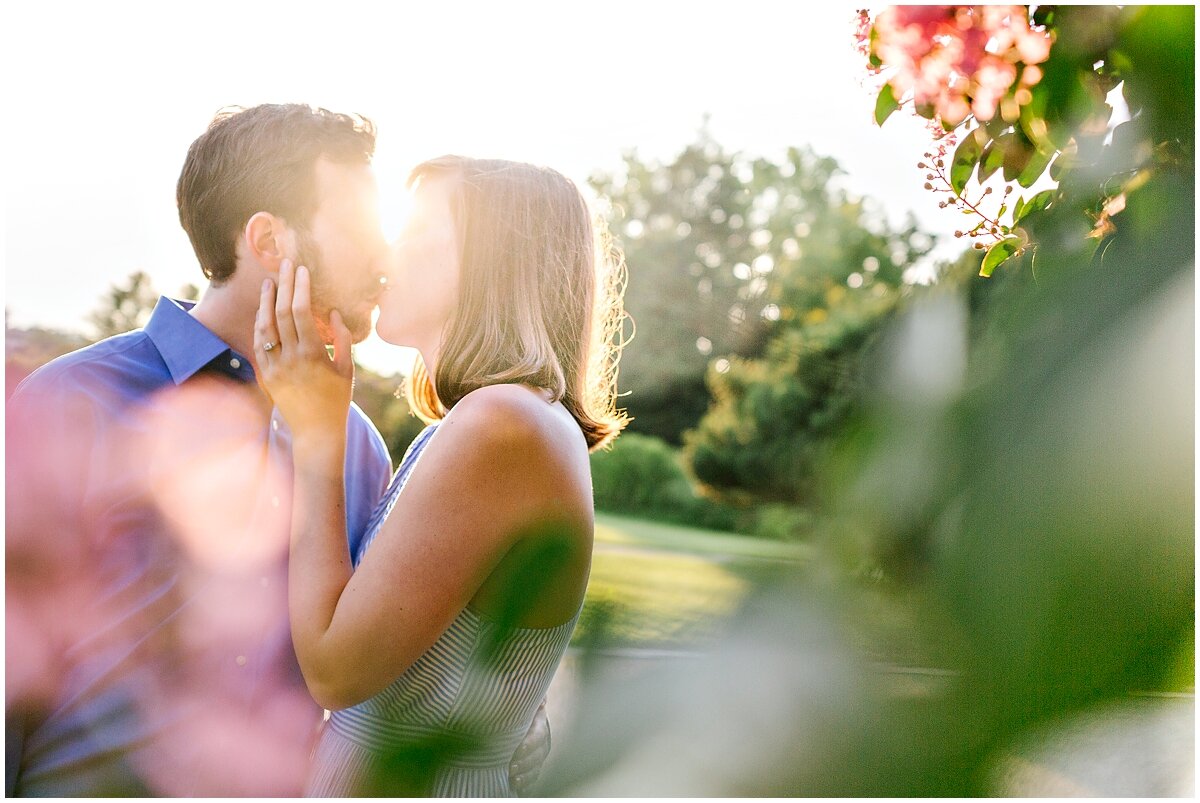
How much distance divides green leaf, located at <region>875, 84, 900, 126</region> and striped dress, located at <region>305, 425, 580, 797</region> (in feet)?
3.78

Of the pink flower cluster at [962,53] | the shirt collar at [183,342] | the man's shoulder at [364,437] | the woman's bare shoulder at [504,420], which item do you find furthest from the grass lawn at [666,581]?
the pink flower cluster at [962,53]

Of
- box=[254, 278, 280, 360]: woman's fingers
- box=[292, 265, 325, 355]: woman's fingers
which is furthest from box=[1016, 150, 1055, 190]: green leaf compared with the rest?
box=[254, 278, 280, 360]: woman's fingers

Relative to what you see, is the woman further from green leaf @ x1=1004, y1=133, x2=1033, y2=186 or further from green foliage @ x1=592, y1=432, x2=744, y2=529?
green foliage @ x1=592, y1=432, x2=744, y2=529

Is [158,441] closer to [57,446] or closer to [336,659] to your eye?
[57,446]

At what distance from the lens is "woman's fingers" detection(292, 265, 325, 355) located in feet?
6.65

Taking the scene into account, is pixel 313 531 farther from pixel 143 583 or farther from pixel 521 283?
pixel 521 283

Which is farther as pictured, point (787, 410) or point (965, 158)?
point (787, 410)

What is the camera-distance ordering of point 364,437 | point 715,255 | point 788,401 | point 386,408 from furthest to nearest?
point 715,255 < point 788,401 < point 386,408 < point 364,437

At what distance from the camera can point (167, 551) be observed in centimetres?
213

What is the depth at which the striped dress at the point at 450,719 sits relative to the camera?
1.91 m

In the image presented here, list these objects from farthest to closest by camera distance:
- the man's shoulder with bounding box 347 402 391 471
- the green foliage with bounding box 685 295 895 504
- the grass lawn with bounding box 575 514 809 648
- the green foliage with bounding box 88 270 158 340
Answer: the green foliage with bounding box 88 270 158 340 < the green foliage with bounding box 685 295 895 504 < the grass lawn with bounding box 575 514 809 648 < the man's shoulder with bounding box 347 402 391 471

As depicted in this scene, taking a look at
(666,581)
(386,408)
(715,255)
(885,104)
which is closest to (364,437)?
(885,104)

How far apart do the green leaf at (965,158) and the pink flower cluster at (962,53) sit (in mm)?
111

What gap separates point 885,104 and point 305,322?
1.29 m
